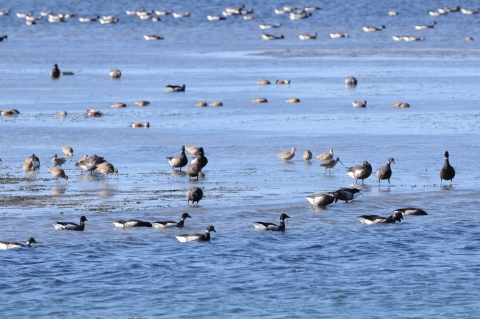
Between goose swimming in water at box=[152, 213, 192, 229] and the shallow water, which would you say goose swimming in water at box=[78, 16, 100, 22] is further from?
goose swimming in water at box=[152, 213, 192, 229]

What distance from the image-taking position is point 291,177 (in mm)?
25484

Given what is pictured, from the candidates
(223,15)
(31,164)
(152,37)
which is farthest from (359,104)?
(223,15)

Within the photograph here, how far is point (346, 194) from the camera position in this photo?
22.6 metres

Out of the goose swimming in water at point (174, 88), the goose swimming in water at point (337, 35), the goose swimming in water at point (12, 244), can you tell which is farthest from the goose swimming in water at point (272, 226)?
the goose swimming in water at point (337, 35)

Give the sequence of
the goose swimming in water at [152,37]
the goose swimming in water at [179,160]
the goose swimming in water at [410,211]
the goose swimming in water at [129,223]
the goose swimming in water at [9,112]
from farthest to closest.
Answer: the goose swimming in water at [152,37]
the goose swimming in water at [9,112]
the goose swimming in water at [179,160]
the goose swimming in water at [410,211]
the goose swimming in water at [129,223]

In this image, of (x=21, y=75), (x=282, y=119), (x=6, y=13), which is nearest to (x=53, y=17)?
(x=6, y=13)

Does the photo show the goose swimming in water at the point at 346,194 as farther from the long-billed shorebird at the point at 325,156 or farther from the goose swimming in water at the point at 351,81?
the goose swimming in water at the point at 351,81

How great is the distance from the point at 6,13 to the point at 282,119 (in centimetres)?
7668

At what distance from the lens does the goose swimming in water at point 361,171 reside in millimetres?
24469

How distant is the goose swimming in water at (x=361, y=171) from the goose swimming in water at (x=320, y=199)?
249 centimetres

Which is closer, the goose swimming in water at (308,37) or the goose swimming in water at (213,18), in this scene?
the goose swimming in water at (308,37)

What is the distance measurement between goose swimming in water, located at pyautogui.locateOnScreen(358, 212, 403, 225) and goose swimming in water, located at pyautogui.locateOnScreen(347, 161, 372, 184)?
3595mm

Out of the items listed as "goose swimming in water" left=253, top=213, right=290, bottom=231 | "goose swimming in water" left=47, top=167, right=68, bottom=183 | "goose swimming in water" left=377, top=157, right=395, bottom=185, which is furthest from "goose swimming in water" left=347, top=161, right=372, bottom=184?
"goose swimming in water" left=47, top=167, right=68, bottom=183

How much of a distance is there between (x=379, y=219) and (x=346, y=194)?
188 centimetres
